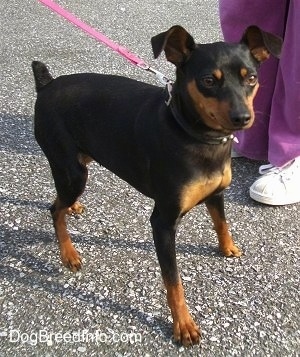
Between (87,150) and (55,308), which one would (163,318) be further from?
(87,150)

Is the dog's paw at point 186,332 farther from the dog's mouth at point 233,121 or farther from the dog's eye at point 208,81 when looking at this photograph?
the dog's eye at point 208,81

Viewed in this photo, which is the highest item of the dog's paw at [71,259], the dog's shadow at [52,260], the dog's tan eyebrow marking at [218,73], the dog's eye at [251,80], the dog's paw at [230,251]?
the dog's tan eyebrow marking at [218,73]

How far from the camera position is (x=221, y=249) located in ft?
9.41

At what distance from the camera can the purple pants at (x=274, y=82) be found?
308 centimetres

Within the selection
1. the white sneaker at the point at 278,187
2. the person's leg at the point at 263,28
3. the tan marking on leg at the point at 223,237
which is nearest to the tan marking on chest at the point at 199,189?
the tan marking on leg at the point at 223,237

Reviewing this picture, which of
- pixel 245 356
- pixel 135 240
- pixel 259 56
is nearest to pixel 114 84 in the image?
pixel 259 56

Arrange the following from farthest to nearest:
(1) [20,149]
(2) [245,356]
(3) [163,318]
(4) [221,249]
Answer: (1) [20,149] → (4) [221,249] → (3) [163,318] → (2) [245,356]

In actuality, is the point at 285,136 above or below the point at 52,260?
above

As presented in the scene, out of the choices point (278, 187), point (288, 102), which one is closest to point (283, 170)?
point (278, 187)

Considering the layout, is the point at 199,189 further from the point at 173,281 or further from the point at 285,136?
the point at 285,136

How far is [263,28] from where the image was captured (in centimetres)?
320

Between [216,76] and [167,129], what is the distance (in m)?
0.32

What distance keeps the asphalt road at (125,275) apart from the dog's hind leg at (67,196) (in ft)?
0.26

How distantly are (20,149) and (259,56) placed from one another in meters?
2.08
